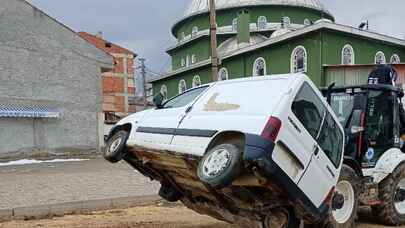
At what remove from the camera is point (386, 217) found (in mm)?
7848

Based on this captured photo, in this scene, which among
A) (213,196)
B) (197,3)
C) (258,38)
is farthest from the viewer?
(197,3)

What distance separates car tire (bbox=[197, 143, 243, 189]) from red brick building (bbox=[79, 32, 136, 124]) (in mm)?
51406

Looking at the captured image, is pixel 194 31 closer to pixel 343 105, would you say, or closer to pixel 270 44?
pixel 270 44

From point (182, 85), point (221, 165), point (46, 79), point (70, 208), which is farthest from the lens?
point (182, 85)

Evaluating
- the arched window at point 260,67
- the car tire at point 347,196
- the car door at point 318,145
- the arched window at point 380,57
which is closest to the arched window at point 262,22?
the arched window at point 260,67

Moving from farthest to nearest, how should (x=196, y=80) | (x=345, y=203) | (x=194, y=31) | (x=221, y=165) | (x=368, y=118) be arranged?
1. (x=194, y=31)
2. (x=196, y=80)
3. (x=368, y=118)
4. (x=345, y=203)
5. (x=221, y=165)

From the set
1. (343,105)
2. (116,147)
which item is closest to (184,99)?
(116,147)

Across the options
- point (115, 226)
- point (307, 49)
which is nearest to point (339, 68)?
point (307, 49)

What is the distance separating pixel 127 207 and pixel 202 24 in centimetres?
3359

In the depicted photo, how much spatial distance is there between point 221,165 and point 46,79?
2053cm

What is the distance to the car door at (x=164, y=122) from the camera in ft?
18.8

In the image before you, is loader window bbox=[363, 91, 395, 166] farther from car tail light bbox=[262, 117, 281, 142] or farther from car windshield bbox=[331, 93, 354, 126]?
car tail light bbox=[262, 117, 281, 142]

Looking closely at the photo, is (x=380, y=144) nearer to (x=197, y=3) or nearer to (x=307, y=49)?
(x=307, y=49)

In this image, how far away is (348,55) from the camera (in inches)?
995
